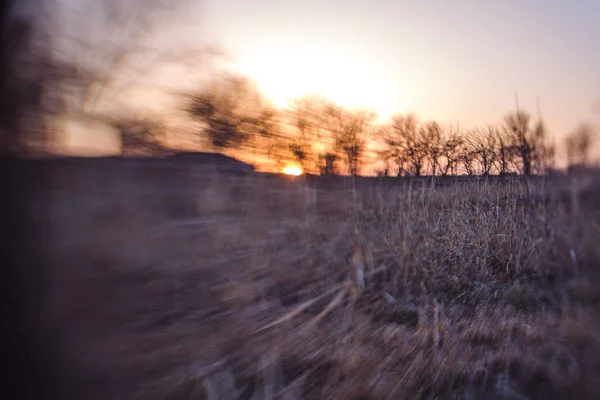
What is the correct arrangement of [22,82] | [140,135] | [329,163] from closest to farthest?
1. [22,82]
2. [140,135]
3. [329,163]

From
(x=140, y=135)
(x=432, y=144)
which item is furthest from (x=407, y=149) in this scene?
(x=140, y=135)

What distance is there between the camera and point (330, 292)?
3.37 meters

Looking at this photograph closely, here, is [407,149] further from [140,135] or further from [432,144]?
[140,135]

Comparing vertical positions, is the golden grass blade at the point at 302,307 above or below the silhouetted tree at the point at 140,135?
below

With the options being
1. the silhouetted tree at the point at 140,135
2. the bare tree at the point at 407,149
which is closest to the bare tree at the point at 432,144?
the bare tree at the point at 407,149

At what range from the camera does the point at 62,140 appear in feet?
5.67

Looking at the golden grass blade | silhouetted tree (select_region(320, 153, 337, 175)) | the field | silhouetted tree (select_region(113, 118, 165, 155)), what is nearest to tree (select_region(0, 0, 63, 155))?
the field

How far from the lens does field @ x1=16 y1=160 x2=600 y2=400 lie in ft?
5.62

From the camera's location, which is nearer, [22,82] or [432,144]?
[22,82]

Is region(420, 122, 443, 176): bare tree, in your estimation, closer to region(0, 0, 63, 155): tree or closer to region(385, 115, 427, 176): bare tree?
region(385, 115, 427, 176): bare tree

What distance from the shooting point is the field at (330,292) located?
171 centimetres

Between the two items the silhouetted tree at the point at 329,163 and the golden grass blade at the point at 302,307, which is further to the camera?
the silhouetted tree at the point at 329,163

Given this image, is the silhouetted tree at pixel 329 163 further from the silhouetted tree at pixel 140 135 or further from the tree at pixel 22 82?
the tree at pixel 22 82

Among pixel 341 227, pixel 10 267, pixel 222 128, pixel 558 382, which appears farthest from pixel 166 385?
pixel 341 227
